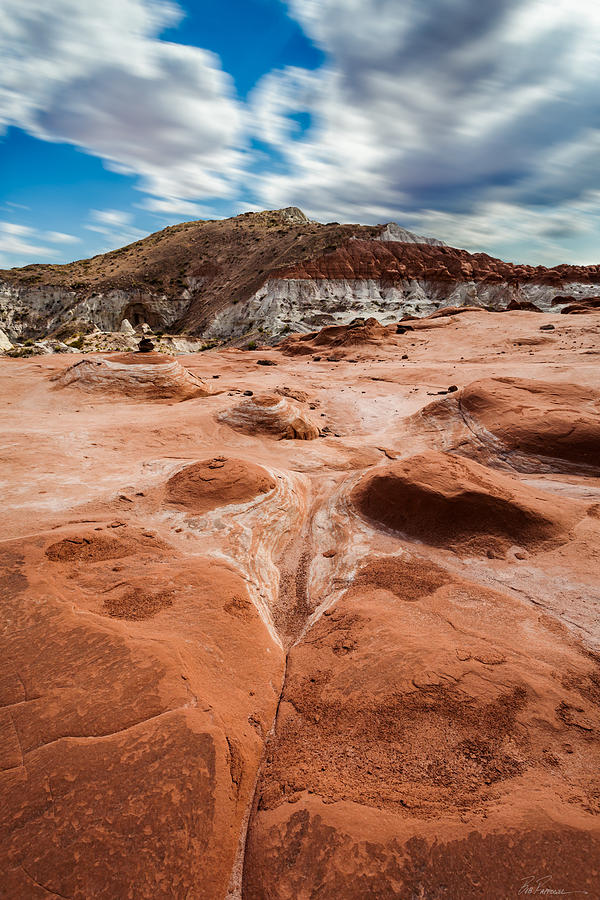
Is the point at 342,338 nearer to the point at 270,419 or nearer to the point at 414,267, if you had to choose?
the point at 270,419

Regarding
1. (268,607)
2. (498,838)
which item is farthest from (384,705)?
(268,607)

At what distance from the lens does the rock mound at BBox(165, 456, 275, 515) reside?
21.2ft

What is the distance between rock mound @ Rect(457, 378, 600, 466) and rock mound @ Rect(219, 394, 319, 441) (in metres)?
4.42

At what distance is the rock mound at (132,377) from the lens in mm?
14391

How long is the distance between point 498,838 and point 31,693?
3.12 m

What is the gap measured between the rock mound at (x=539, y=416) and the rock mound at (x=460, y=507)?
7.11 feet

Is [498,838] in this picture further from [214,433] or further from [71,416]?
[71,416]

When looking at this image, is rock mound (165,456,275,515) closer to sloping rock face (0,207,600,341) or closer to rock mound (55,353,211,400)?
rock mound (55,353,211,400)

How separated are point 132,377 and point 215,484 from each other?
9639mm

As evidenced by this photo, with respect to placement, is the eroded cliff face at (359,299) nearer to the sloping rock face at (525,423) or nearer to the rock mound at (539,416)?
the sloping rock face at (525,423)

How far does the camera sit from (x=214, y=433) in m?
11.4

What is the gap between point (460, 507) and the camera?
19.8ft

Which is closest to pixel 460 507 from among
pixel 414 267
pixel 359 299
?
pixel 359 299

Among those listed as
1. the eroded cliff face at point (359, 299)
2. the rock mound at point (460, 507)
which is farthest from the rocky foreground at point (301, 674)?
the eroded cliff face at point (359, 299)
